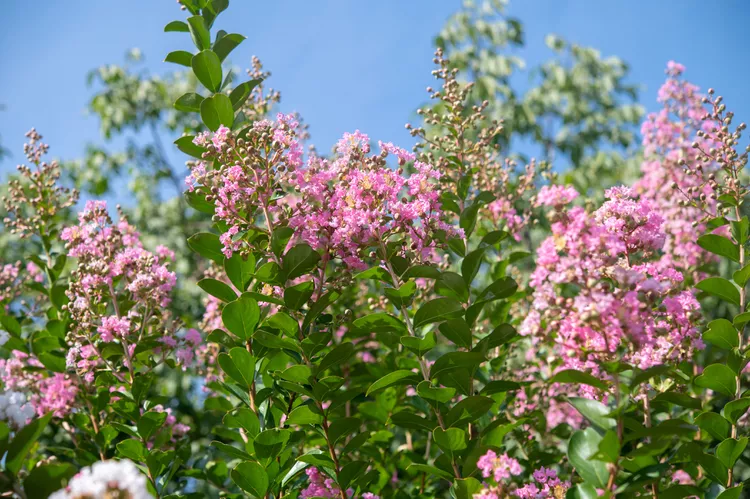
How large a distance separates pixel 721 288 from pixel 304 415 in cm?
126

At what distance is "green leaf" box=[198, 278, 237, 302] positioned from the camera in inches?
67.9

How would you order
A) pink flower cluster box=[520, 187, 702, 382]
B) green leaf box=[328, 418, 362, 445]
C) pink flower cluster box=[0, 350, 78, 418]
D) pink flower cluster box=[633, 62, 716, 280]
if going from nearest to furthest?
1. pink flower cluster box=[520, 187, 702, 382]
2. green leaf box=[328, 418, 362, 445]
3. pink flower cluster box=[0, 350, 78, 418]
4. pink flower cluster box=[633, 62, 716, 280]

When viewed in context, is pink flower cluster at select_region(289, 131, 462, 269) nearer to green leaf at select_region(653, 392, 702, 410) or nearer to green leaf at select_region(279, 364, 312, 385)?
green leaf at select_region(279, 364, 312, 385)

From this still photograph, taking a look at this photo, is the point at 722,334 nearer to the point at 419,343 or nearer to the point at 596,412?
the point at 596,412

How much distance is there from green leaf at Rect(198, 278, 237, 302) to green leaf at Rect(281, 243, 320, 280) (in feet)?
0.66

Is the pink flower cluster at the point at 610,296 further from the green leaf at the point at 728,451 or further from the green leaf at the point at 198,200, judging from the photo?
the green leaf at the point at 198,200

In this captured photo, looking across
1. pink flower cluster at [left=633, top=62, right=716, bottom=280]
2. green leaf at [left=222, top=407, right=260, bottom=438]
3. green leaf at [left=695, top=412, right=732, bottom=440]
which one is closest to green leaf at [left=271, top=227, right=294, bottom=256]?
green leaf at [left=222, top=407, right=260, bottom=438]

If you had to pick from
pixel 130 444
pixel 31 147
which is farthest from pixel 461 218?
pixel 31 147

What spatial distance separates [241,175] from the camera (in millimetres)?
1745

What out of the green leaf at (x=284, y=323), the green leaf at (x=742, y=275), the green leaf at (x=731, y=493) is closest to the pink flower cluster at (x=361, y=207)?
the green leaf at (x=284, y=323)

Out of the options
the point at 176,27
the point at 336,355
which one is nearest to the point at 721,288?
the point at 336,355

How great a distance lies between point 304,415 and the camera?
1.65 meters

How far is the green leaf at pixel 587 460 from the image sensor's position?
1.30 m

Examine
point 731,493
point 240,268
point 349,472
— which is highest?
point 240,268
